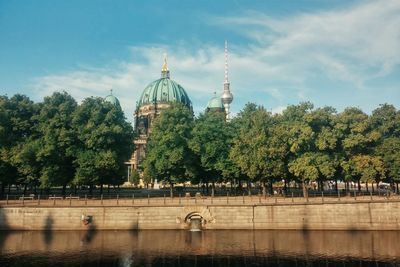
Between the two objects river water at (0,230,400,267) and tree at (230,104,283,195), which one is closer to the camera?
river water at (0,230,400,267)

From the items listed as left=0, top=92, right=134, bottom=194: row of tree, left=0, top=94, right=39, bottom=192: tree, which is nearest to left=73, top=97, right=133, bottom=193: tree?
left=0, top=92, right=134, bottom=194: row of tree

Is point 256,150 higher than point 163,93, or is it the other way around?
point 163,93

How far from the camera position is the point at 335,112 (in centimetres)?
6619

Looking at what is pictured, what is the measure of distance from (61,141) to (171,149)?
18694 millimetres

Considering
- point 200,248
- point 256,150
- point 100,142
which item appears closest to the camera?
point 200,248

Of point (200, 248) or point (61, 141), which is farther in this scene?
point (61, 141)

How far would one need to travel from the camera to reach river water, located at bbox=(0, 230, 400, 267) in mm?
37156

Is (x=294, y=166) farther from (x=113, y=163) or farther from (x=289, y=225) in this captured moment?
(x=113, y=163)

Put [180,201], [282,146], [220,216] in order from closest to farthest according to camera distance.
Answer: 1. [220,216]
2. [180,201]
3. [282,146]

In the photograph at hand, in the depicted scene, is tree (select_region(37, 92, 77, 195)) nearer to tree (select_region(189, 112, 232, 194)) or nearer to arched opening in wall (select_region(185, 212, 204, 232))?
tree (select_region(189, 112, 232, 194))

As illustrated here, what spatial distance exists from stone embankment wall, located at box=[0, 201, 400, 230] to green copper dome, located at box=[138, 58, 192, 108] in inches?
4287

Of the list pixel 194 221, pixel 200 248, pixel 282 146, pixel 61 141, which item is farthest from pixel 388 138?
pixel 61 141

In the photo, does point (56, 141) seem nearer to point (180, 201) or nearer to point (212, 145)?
point (180, 201)

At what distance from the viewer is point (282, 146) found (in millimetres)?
61188
